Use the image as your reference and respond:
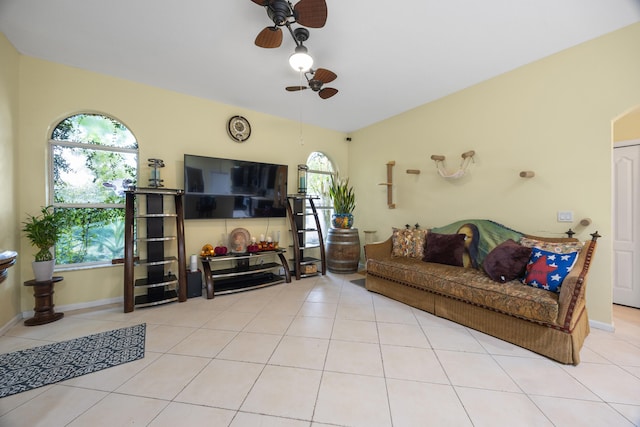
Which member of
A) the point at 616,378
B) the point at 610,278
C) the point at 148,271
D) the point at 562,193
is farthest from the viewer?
the point at 148,271

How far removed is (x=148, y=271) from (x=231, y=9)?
321 centimetres

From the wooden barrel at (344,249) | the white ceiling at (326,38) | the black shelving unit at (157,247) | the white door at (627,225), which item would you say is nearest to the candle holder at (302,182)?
the wooden barrel at (344,249)

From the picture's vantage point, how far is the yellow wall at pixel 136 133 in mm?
2797

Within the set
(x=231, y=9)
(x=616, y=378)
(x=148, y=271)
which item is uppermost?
(x=231, y=9)

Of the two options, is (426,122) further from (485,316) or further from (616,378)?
(616,378)

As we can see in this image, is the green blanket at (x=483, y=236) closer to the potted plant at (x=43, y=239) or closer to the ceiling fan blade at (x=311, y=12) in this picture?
the ceiling fan blade at (x=311, y=12)

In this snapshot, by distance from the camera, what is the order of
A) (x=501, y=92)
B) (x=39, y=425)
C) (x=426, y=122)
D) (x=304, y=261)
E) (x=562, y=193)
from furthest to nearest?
(x=304, y=261) → (x=426, y=122) → (x=501, y=92) → (x=562, y=193) → (x=39, y=425)

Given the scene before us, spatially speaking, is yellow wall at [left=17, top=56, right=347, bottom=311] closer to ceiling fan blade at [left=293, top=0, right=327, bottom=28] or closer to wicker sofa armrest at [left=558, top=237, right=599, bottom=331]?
ceiling fan blade at [left=293, top=0, right=327, bottom=28]

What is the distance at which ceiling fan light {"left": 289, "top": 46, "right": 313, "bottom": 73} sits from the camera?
7.18 feet

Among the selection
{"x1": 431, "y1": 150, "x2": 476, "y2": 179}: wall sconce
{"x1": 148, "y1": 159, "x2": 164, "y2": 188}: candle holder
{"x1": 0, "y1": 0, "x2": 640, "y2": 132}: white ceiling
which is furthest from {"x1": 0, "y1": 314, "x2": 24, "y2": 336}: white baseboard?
{"x1": 431, "y1": 150, "x2": 476, "y2": 179}: wall sconce

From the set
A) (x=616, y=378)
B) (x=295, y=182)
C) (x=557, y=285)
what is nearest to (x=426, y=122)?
(x=295, y=182)

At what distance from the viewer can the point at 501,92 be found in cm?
311

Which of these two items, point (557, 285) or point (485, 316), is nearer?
point (557, 285)

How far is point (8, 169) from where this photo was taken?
254 centimetres
